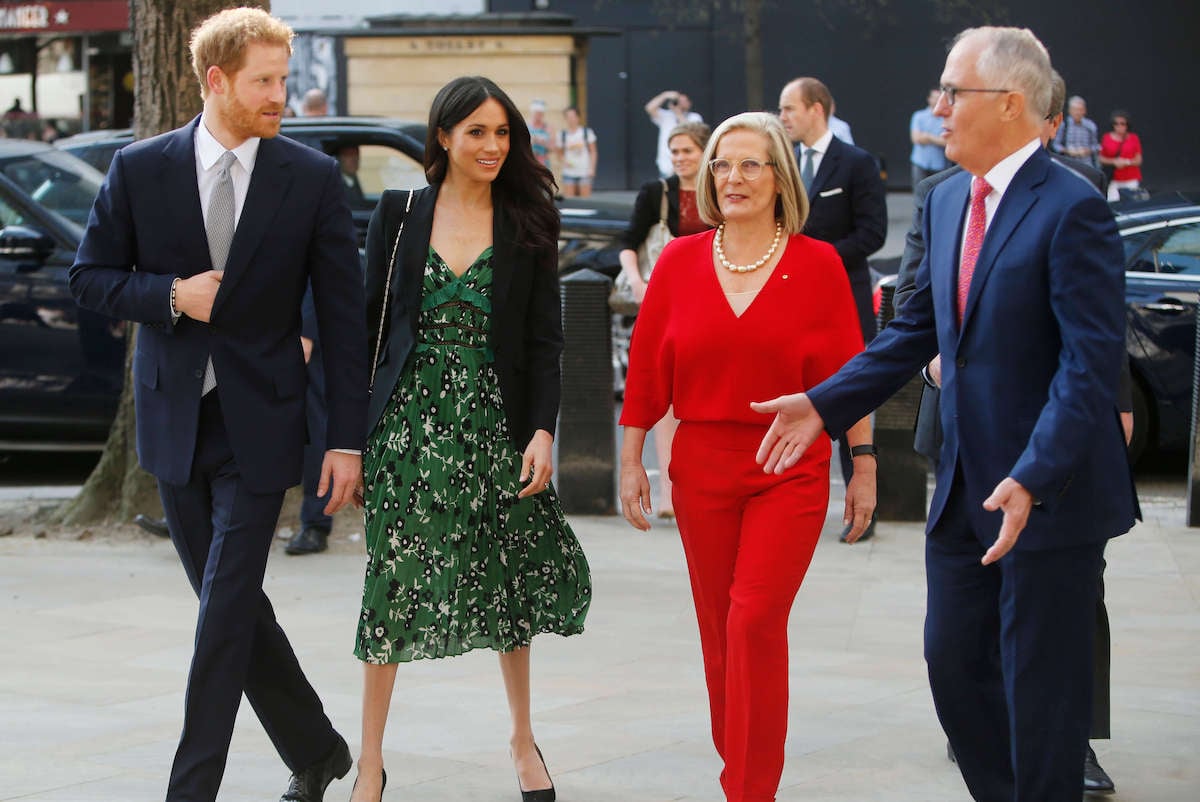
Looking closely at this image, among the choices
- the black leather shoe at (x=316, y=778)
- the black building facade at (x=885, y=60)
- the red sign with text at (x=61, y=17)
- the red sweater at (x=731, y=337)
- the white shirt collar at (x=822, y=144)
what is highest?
the red sign with text at (x=61, y=17)

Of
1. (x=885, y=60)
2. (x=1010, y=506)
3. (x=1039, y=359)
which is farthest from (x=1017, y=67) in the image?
(x=885, y=60)

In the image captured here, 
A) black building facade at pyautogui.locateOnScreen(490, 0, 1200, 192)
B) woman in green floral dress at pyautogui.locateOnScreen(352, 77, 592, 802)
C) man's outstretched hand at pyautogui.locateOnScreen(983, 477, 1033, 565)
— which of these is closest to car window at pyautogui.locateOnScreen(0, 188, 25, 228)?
woman in green floral dress at pyautogui.locateOnScreen(352, 77, 592, 802)

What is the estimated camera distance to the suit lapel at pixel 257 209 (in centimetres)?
430

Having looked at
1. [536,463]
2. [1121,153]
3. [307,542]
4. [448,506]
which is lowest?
[307,542]

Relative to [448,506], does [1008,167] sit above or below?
above

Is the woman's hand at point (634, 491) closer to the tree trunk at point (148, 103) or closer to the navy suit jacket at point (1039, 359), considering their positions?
the navy suit jacket at point (1039, 359)

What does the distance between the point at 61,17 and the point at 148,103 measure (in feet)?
88.2

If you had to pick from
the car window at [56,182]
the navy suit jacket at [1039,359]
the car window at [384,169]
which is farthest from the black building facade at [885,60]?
the navy suit jacket at [1039,359]

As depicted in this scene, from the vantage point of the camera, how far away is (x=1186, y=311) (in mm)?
10203

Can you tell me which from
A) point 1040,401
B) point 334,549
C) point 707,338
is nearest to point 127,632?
point 334,549

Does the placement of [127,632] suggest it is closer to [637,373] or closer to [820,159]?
[637,373]

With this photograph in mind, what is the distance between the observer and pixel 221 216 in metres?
4.38

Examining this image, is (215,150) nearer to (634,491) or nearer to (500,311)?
(500,311)

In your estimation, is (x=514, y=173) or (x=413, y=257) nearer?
(x=413, y=257)
